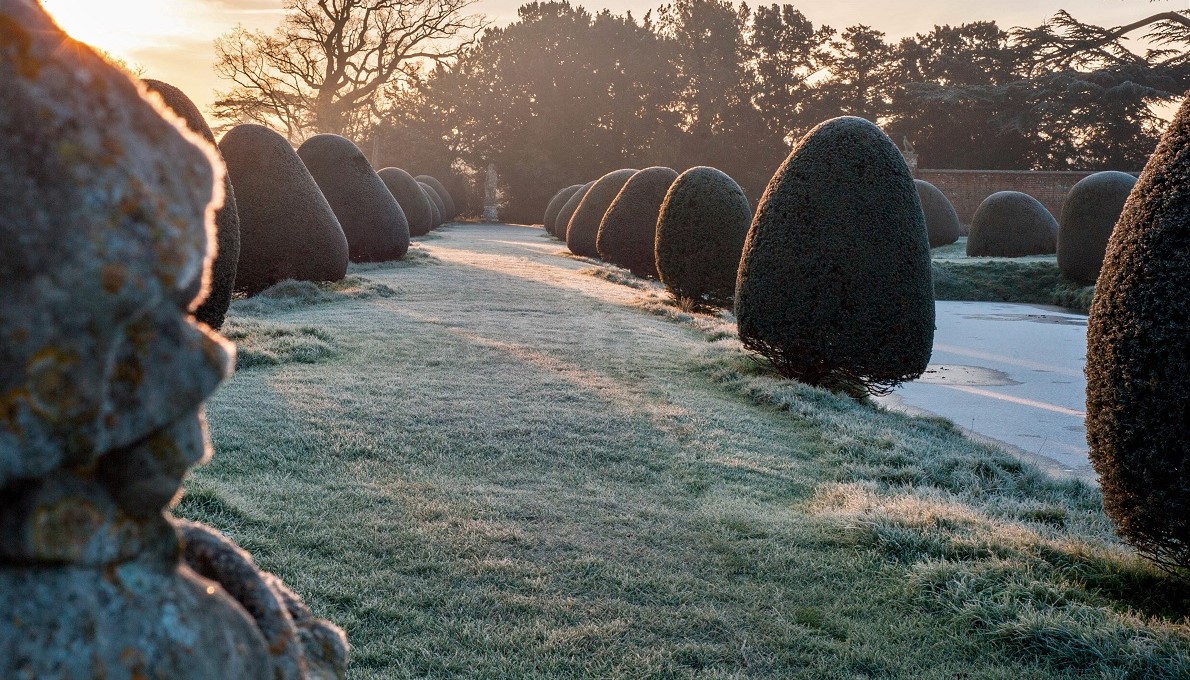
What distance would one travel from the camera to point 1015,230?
2545 centimetres

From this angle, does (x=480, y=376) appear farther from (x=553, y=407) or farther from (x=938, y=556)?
(x=938, y=556)

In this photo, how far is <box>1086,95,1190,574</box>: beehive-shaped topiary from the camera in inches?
137

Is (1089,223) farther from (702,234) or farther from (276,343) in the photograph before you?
(276,343)

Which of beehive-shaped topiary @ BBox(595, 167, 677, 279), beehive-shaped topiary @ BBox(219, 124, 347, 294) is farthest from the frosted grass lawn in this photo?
beehive-shaped topiary @ BBox(595, 167, 677, 279)

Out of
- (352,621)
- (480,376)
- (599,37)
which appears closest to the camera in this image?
(352,621)

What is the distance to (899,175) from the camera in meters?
8.23

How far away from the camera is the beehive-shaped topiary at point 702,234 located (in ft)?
45.2

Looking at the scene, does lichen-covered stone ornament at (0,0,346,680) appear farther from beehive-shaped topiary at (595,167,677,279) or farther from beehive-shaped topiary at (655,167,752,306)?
beehive-shaped topiary at (595,167,677,279)

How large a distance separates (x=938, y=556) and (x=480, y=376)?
4658mm

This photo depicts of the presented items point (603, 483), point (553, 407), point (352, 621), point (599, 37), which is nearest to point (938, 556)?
point (603, 483)

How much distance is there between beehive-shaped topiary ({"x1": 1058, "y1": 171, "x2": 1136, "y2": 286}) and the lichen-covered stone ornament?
2231 cm

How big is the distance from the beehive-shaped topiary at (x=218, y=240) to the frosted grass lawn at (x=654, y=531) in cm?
71

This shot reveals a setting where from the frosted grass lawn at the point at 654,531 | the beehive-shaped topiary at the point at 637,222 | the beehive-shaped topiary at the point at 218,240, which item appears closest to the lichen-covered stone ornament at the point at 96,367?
the frosted grass lawn at the point at 654,531

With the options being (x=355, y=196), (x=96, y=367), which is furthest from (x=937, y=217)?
(x=96, y=367)
